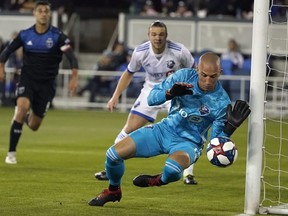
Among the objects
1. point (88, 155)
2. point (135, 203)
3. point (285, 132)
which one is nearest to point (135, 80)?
point (285, 132)

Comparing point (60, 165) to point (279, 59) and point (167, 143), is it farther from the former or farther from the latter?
point (279, 59)

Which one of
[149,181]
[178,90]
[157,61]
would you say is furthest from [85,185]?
[178,90]

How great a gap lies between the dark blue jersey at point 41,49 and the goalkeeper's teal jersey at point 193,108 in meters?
5.25

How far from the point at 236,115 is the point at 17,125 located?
611cm

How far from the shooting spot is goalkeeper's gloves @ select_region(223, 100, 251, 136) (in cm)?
903

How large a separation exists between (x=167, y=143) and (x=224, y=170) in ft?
16.4

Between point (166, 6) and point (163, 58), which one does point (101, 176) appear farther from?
point (166, 6)

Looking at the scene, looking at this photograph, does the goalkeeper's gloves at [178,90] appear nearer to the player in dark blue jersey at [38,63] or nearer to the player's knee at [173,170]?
the player's knee at [173,170]

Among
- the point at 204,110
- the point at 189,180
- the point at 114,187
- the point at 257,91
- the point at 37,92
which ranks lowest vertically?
the point at 189,180

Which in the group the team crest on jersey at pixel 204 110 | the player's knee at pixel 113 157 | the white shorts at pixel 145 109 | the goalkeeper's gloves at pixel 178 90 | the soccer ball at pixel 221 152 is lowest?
the white shorts at pixel 145 109

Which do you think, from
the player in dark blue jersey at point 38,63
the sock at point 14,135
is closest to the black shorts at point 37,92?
the player in dark blue jersey at point 38,63

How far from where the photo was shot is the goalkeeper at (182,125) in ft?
30.5

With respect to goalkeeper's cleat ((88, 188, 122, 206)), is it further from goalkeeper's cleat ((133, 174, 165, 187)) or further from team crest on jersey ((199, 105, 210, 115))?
team crest on jersey ((199, 105, 210, 115))

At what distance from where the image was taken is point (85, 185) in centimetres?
1189
